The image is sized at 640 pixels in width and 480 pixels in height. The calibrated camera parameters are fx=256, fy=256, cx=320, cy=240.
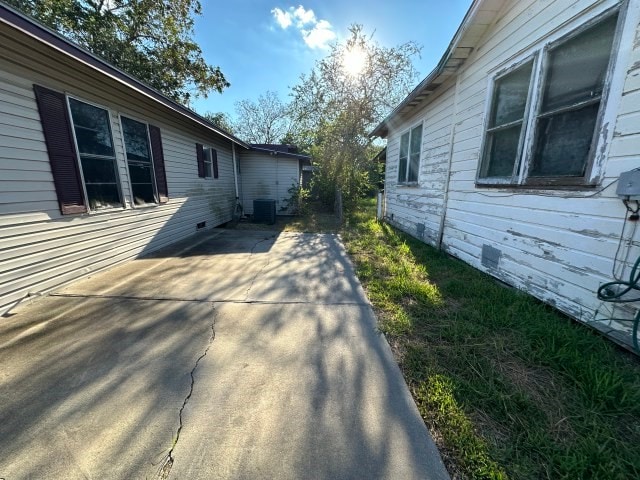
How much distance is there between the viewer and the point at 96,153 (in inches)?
153

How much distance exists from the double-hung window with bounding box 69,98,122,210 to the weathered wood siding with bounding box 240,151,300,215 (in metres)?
6.69

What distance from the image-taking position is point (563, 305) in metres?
2.56

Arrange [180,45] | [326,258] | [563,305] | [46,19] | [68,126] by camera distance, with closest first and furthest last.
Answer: [563,305] < [68,126] < [326,258] < [46,19] < [180,45]

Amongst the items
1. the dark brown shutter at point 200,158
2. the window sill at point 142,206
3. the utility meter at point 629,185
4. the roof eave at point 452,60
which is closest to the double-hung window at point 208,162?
the dark brown shutter at point 200,158

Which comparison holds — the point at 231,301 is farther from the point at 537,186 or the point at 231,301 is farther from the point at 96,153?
the point at 537,186

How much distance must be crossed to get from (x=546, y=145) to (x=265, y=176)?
9.54m

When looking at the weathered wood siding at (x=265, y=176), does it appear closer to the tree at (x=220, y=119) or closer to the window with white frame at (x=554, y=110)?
the window with white frame at (x=554, y=110)

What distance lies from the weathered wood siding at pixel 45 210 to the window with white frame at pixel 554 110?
221 inches

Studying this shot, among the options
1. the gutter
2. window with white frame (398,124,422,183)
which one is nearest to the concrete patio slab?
the gutter

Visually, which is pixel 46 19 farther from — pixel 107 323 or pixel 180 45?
pixel 107 323

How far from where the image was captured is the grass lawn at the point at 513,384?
4.43 feet

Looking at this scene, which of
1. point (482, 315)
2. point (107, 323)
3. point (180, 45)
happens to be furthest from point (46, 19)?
point (482, 315)

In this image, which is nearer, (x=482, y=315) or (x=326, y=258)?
(x=482, y=315)

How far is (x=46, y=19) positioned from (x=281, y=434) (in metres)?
15.1
